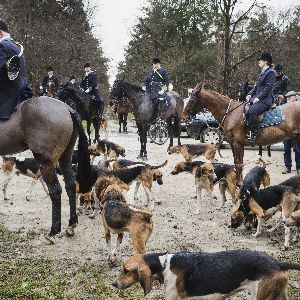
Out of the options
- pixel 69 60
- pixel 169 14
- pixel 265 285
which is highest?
pixel 169 14

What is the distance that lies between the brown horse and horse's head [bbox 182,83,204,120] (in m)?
0.03

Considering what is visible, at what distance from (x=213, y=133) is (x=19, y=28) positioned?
13.7 metres

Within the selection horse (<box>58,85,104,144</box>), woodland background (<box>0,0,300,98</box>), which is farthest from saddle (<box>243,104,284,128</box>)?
woodland background (<box>0,0,300,98</box>)

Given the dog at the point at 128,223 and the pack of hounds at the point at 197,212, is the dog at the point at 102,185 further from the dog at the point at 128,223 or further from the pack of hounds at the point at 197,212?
the dog at the point at 128,223

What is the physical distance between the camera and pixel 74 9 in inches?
1435

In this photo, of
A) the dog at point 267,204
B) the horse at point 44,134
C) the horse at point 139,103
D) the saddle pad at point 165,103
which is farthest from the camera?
the saddle pad at point 165,103

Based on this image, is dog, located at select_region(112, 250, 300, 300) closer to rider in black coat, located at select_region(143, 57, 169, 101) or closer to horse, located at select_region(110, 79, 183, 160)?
horse, located at select_region(110, 79, 183, 160)

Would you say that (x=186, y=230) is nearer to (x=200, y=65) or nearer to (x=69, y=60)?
(x=69, y=60)

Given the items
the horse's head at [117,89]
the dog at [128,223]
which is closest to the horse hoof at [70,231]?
the dog at [128,223]

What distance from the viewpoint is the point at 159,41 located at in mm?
36531

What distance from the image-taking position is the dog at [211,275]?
12.5 ft

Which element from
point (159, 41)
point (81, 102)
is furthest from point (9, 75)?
point (159, 41)

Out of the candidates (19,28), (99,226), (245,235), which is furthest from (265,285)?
(19,28)

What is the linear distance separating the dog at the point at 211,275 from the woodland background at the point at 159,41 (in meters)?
22.5
